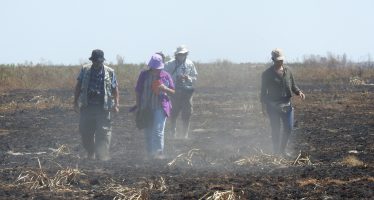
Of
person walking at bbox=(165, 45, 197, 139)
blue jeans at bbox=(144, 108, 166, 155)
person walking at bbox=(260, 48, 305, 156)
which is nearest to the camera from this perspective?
blue jeans at bbox=(144, 108, 166, 155)

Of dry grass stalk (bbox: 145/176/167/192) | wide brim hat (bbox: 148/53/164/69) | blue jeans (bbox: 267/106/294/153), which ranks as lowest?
dry grass stalk (bbox: 145/176/167/192)

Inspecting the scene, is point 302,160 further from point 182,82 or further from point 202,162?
point 182,82

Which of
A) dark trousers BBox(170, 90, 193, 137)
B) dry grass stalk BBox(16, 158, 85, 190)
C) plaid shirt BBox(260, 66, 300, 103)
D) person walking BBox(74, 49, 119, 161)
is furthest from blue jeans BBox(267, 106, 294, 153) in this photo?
dry grass stalk BBox(16, 158, 85, 190)

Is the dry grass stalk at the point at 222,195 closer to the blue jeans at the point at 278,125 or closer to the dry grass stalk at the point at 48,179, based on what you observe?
the dry grass stalk at the point at 48,179

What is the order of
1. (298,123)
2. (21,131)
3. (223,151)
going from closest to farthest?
(223,151) → (21,131) → (298,123)

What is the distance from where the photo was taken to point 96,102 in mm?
10859

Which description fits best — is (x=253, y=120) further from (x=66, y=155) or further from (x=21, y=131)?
(x=66, y=155)

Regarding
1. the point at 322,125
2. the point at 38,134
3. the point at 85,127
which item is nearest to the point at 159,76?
the point at 85,127

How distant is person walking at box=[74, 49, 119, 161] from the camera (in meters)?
10.8

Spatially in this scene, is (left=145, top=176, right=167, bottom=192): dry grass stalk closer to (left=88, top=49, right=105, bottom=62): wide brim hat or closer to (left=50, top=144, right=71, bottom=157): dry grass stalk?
(left=88, top=49, right=105, bottom=62): wide brim hat

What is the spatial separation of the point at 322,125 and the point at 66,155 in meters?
7.24

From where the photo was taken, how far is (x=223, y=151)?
1202 cm

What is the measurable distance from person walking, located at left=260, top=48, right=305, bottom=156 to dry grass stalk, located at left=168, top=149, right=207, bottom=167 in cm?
126

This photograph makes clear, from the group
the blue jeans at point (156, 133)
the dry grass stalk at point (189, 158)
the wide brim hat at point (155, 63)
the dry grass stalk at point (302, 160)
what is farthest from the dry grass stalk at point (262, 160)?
the wide brim hat at point (155, 63)
